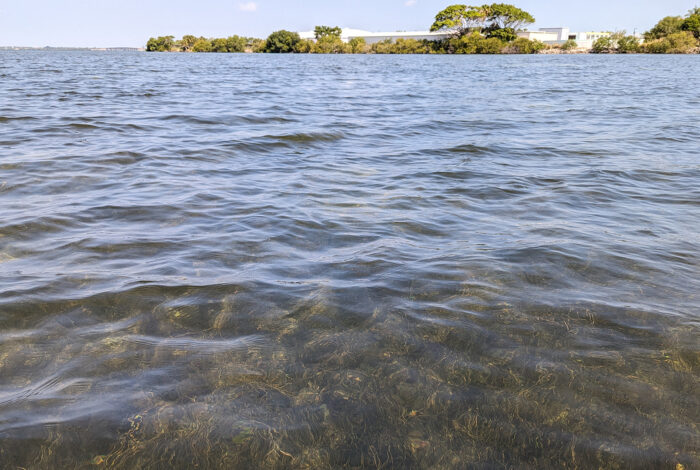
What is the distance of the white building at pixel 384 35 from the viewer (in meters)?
93.2

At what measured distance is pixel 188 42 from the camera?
385ft

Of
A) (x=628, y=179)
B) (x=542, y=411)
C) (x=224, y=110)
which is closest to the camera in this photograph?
(x=542, y=411)

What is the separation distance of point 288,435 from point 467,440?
0.81 m

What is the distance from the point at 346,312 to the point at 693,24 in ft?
282

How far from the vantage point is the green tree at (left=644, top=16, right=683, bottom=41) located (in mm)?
71000

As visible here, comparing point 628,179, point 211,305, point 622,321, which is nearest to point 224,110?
point 628,179

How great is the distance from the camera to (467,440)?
2.21m

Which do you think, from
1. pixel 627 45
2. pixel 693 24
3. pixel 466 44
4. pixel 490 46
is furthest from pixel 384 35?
pixel 693 24

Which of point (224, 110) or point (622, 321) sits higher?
point (224, 110)

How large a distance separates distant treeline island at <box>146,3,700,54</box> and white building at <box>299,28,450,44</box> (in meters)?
2.28

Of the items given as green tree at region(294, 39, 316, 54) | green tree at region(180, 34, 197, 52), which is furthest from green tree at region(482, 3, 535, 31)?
green tree at region(180, 34, 197, 52)

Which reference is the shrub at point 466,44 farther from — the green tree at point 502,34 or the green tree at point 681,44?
the green tree at point 681,44

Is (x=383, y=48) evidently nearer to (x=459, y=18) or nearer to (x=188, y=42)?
(x=459, y=18)

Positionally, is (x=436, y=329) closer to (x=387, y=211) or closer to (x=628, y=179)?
(x=387, y=211)
